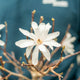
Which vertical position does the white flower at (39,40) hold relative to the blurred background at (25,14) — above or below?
below

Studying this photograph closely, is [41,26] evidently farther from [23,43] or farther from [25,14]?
[25,14]

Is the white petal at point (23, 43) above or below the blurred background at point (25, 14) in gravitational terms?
below

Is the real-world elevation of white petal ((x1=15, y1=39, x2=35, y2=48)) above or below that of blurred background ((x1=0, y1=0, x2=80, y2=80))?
below

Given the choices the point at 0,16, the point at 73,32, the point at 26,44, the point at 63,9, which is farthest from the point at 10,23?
the point at 73,32

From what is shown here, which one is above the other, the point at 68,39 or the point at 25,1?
the point at 25,1

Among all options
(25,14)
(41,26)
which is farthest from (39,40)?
(25,14)

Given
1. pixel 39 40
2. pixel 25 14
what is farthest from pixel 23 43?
pixel 25 14

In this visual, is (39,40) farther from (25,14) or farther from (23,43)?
(25,14)

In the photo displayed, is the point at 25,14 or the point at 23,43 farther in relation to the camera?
the point at 25,14

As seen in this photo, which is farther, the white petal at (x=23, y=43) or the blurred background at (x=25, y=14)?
the blurred background at (x=25, y=14)

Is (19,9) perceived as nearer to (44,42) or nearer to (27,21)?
(27,21)

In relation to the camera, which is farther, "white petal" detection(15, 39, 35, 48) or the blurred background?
the blurred background
